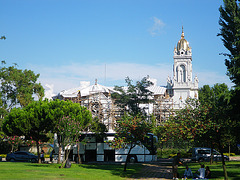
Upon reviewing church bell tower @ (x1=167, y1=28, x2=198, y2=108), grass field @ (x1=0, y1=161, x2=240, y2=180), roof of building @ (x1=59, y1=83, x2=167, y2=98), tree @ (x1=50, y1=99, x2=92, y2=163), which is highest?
church bell tower @ (x1=167, y1=28, x2=198, y2=108)

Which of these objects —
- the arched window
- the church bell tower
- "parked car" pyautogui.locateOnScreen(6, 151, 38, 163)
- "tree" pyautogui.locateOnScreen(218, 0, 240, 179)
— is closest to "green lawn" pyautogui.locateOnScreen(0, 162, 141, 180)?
"tree" pyautogui.locateOnScreen(218, 0, 240, 179)

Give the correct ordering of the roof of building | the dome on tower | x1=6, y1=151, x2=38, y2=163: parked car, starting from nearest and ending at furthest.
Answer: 1. x1=6, y1=151, x2=38, y2=163: parked car
2. the roof of building
3. the dome on tower

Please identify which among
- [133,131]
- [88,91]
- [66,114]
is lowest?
[133,131]

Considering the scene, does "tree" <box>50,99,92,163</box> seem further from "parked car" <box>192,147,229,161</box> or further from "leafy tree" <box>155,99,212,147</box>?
"leafy tree" <box>155,99,212,147</box>

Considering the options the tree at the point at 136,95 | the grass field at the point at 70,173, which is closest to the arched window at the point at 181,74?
the tree at the point at 136,95

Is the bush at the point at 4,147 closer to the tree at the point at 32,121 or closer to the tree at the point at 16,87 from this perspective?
the tree at the point at 16,87

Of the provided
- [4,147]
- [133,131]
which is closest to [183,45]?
[4,147]

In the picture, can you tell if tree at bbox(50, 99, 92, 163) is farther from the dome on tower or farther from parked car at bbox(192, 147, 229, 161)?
the dome on tower

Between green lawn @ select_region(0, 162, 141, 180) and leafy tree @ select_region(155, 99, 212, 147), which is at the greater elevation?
leafy tree @ select_region(155, 99, 212, 147)

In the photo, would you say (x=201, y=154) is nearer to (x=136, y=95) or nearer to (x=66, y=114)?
(x=136, y=95)

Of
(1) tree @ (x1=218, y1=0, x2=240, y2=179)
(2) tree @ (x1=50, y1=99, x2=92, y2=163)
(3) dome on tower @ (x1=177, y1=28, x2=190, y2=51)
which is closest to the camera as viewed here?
(1) tree @ (x1=218, y1=0, x2=240, y2=179)

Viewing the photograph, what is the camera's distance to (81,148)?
123ft

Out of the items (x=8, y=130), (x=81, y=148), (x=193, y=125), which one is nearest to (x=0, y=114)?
(x=8, y=130)

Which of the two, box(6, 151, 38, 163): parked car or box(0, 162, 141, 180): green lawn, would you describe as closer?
box(0, 162, 141, 180): green lawn
